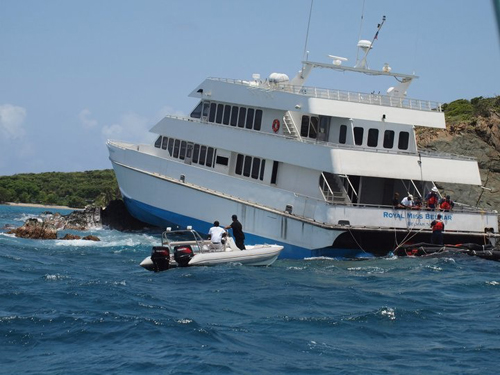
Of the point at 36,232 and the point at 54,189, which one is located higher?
the point at 36,232

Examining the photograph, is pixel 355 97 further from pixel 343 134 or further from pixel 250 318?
pixel 250 318

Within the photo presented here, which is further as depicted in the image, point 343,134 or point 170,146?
point 170,146

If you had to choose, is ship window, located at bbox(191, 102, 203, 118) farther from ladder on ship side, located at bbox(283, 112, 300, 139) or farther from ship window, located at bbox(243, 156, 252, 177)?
ladder on ship side, located at bbox(283, 112, 300, 139)

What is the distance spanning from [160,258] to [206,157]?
919cm

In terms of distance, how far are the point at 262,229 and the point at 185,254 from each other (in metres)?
5.26

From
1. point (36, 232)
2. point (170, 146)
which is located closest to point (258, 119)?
point (170, 146)

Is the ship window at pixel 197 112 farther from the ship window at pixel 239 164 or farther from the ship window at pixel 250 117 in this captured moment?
the ship window at pixel 239 164

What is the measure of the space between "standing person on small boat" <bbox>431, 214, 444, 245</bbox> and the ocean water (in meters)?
1.28

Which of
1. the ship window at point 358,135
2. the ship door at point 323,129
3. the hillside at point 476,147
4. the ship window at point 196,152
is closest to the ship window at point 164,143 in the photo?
the ship window at point 196,152

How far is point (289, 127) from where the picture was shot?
91.0 feet

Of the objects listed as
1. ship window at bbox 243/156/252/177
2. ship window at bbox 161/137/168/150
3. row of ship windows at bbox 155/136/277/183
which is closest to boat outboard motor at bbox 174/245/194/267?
row of ship windows at bbox 155/136/277/183

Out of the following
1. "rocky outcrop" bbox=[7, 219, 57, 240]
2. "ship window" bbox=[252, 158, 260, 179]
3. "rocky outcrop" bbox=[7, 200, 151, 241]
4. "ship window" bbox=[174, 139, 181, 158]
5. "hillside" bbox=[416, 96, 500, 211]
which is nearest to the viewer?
"ship window" bbox=[252, 158, 260, 179]

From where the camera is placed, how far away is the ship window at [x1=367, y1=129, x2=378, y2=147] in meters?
27.1

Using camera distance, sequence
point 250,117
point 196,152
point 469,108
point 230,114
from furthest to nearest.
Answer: point 469,108 → point 196,152 → point 230,114 → point 250,117
